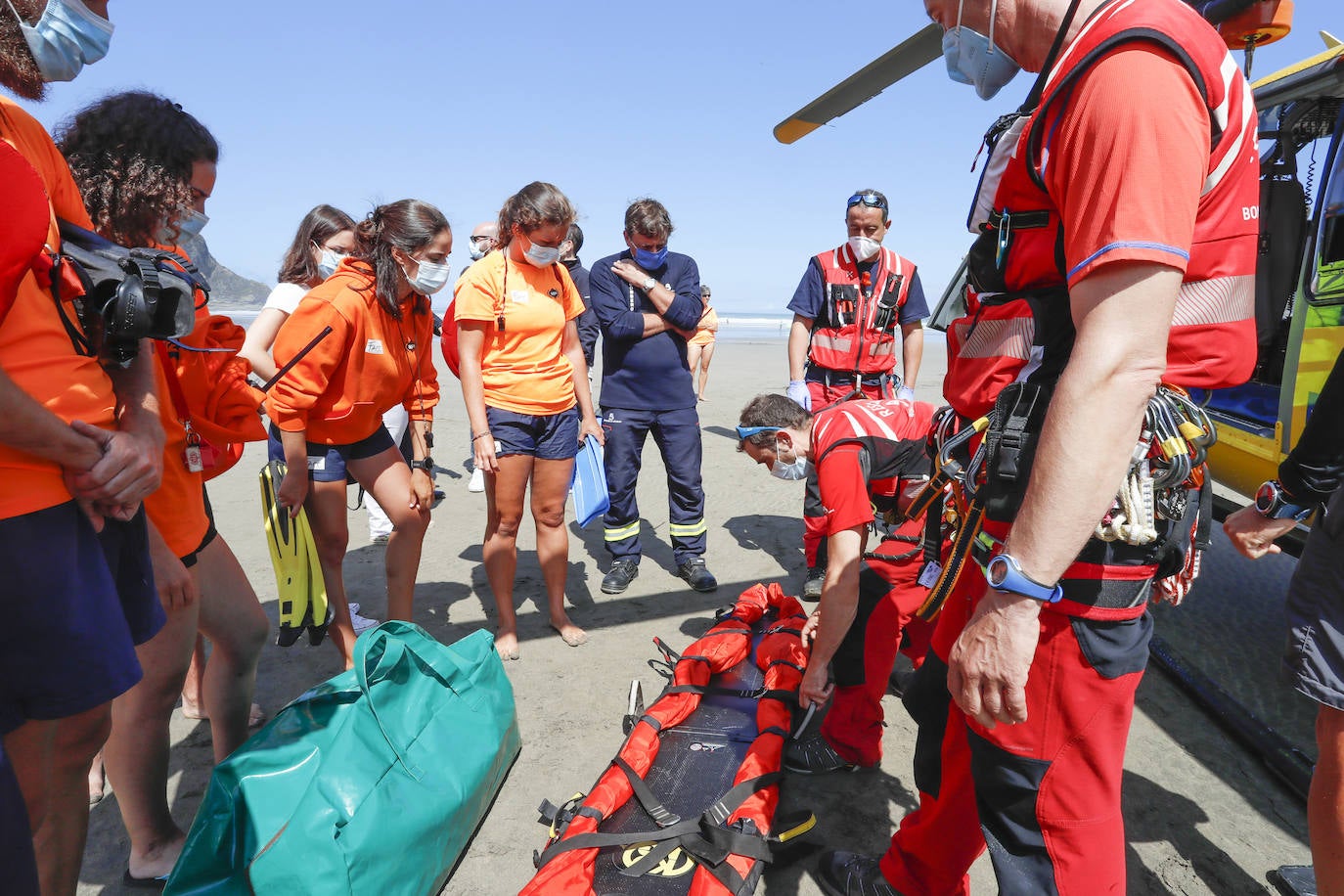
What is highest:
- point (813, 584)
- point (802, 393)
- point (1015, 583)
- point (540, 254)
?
point (540, 254)

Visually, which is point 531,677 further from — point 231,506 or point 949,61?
point 231,506

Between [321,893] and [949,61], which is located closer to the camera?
[949,61]

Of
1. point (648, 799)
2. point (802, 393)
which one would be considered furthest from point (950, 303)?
point (648, 799)

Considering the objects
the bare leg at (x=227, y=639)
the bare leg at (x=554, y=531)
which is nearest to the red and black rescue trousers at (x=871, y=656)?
the bare leg at (x=554, y=531)

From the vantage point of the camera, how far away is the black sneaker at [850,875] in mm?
2002

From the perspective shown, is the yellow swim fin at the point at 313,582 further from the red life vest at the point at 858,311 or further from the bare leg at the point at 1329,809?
the bare leg at the point at 1329,809

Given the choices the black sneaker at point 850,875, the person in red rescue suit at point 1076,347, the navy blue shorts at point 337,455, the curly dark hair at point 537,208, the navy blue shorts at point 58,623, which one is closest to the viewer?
the person in red rescue suit at point 1076,347

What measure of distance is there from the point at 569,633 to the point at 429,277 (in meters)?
1.90

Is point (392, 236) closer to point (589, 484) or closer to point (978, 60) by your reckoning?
point (589, 484)

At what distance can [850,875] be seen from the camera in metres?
2.08

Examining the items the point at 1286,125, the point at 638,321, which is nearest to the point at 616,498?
the point at 638,321

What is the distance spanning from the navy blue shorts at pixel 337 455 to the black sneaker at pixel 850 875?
2.42m

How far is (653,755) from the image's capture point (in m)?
2.56

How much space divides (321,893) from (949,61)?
2.38 m
